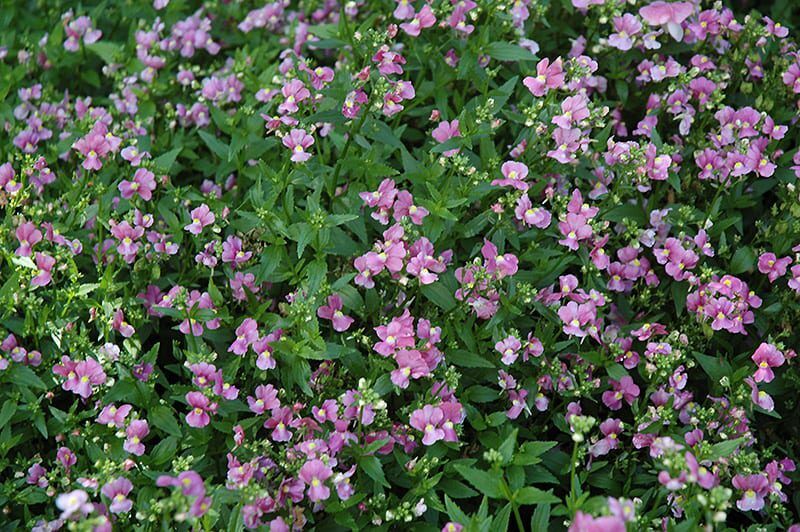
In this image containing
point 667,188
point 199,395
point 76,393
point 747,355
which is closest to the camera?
point 199,395

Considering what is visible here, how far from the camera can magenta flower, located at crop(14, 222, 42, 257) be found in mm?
3980

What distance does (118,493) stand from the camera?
3279 millimetres

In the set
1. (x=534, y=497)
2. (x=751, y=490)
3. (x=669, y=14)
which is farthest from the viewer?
(x=669, y=14)

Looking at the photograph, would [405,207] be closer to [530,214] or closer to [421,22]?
[530,214]

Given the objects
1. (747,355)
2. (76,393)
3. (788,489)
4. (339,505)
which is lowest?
(788,489)

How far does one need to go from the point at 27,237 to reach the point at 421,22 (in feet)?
6.67

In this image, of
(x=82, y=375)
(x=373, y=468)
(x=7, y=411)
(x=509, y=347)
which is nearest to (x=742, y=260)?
(x=509, y=347)

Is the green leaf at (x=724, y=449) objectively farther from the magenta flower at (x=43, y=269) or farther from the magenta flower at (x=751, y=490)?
the magenta flower at (x=43, y=269)

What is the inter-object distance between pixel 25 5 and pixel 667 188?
4.35m

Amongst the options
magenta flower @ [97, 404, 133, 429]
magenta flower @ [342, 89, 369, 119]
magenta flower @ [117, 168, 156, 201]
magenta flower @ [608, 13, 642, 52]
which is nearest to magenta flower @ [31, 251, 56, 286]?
magenta flower @ [117, 168, 156, 201]

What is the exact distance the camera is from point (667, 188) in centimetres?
439

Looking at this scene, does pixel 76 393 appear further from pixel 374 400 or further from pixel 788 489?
pixel 788 489

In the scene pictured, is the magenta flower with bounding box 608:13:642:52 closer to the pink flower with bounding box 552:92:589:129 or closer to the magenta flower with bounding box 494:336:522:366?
the pink flower with bounding box 552:92:589:129

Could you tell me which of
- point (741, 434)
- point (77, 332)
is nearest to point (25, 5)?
point (77, 332)
